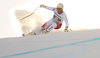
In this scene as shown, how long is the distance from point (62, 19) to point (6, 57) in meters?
1.67

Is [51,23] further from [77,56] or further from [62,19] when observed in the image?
[77,56]

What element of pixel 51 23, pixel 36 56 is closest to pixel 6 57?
pixel 36 56

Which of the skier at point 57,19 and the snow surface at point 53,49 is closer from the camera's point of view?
the snow surface at point 53,49

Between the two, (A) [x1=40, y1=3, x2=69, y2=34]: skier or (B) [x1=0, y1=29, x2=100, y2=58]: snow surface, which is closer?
(B) [x1=0, y1=29, x2=100, y2=58]: snow surface

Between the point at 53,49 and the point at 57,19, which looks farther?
the point at 57,19

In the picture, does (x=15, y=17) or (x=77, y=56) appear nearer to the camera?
(x=77, y=56)

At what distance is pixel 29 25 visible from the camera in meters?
2.50

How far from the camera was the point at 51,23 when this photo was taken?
2139 mm

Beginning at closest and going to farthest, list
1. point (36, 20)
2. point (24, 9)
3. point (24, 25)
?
point (24, 25), point (36, 20), point (24, 9)

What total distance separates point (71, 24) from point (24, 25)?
3.96 feet

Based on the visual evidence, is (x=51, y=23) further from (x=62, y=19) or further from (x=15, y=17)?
(x=15, y=17)

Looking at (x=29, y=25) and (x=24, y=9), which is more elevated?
(x=24, y=9)

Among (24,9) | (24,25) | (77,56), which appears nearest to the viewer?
(77,56)

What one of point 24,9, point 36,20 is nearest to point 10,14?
point 24,9
